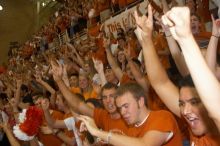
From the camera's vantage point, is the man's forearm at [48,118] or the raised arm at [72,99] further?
the man's forearm at [48,118]

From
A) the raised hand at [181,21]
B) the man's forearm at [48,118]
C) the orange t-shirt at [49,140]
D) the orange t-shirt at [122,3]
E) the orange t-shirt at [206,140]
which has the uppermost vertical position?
the orange t-shirt at [122,3]

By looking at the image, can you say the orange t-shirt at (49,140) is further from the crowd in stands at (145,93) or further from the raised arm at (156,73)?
the raised arm at (156,73)

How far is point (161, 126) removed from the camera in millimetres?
2719

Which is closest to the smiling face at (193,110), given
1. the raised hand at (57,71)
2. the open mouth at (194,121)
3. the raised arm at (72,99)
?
the open mouth at (194,121)

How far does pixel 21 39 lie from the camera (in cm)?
1989

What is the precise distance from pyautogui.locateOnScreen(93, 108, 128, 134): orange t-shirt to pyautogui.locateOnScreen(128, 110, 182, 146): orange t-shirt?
0.47m

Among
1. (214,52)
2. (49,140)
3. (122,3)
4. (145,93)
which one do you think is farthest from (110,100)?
(122,3)

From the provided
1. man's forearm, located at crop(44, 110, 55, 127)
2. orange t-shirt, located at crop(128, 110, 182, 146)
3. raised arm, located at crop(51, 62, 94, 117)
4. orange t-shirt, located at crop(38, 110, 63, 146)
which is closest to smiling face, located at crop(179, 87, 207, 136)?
orange t-shirt, located at crop(128, 110, 182, 146)

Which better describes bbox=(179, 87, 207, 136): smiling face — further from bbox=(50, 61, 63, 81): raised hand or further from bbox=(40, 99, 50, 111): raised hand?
bbox=(40, 99, 50, 111): raised hand

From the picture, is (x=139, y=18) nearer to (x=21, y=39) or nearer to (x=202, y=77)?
(x=202, y=77)

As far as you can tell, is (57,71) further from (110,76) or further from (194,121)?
(194,121)

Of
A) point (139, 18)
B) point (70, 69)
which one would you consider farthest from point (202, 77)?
point (70, 69)

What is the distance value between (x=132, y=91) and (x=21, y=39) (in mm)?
17662

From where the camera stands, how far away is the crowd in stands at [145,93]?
Result: 1.73 meters
